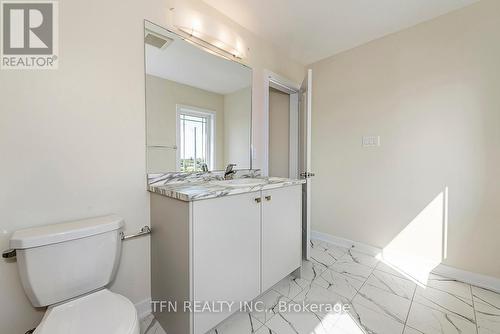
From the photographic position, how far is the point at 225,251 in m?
1.22

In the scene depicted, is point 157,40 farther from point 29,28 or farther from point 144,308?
point 144,308

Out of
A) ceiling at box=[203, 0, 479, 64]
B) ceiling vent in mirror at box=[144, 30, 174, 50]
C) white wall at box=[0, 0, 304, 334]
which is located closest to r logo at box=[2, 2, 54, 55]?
white wall at box=[0, 0, 304, 334]

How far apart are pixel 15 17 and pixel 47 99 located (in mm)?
428

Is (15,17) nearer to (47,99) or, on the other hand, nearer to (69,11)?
(69,11)

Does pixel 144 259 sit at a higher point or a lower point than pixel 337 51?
lower

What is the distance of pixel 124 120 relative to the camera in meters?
1.31

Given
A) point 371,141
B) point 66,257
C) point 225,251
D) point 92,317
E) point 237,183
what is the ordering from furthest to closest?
point 371,141, point 237,183, point 225,251, point 66,257, point 92,317

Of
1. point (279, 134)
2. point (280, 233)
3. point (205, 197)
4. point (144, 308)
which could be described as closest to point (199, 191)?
point (205, 197)

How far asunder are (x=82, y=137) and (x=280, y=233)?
1418 millimetres

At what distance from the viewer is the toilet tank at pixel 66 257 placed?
90 centimetres

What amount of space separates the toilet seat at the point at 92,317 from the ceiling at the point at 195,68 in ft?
4.37

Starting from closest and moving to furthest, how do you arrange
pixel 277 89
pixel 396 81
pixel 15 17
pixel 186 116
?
1. pixel 15 17
2. pixel 186 116
3. pixel 396 81
4. pixel 277 89

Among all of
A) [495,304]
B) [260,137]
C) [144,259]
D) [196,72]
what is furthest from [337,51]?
[144,259]

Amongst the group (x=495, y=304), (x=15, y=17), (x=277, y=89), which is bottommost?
(x=495, y=304)
